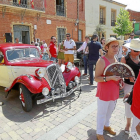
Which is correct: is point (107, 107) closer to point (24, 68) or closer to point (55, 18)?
→ point (24, 68)

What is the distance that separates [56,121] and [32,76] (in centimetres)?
131

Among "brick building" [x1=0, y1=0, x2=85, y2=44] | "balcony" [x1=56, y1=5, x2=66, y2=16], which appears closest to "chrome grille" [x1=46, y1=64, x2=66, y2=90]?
"brick building" [x1=0, y1=0, x2=85, y2=44]

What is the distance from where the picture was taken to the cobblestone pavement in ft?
8.85

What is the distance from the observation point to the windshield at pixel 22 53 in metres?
4.47

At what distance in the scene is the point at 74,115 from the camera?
340 centimetres

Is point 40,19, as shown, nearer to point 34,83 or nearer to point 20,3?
point 20,3

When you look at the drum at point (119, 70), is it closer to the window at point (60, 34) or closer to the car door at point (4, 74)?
the car door at point (4, 74)

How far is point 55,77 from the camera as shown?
3.95m

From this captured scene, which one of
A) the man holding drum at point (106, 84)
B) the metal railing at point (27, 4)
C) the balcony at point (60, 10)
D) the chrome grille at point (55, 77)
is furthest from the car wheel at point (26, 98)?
the balcony at point (60, 10)

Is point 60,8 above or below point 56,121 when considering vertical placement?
above

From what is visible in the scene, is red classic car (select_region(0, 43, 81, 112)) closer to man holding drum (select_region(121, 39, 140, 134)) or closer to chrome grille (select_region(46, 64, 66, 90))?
chrome grille (select_region(46, 64, 66, 90))

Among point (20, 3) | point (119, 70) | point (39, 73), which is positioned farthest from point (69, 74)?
point (20, 3)

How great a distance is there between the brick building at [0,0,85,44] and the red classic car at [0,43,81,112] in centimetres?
694

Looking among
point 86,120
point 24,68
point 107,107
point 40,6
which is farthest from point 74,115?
point 40,6
